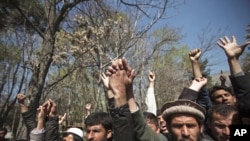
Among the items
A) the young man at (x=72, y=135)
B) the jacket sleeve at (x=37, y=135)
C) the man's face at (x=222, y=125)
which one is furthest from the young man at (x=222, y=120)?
the young man at (x=72, y=135)

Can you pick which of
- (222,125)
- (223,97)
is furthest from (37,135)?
(223,97)

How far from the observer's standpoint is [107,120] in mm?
3244

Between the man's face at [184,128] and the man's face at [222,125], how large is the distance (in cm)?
32

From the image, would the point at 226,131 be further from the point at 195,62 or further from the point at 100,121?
the point at 100,121

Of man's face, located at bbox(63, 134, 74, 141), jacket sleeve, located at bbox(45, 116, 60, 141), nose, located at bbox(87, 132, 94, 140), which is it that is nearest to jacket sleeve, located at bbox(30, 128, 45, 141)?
jacket sleeve, located at bbox(45, 116, 60, 141)

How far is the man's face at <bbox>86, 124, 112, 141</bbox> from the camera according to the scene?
312 centimetres

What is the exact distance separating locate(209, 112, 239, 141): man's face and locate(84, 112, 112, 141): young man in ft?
3.56

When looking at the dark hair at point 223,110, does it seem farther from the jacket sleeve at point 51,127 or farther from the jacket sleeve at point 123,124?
the jacket sleeve at point 51,127

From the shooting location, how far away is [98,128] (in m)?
3.17

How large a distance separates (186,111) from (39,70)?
6.67 meters

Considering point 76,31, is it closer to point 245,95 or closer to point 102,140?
point 102,140

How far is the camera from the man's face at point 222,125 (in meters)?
2.48

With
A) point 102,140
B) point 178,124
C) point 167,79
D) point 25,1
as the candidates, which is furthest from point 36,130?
point 167,79

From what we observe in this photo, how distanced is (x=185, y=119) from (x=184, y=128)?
0.06m
